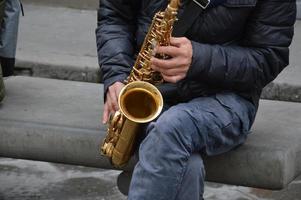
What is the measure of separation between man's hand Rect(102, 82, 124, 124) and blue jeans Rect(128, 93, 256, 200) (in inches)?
12.3

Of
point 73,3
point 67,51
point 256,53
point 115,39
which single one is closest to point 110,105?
point 115,39

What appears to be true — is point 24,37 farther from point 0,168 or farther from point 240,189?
point 240,189

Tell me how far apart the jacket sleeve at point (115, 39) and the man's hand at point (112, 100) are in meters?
0.04

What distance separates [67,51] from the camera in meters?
6.67

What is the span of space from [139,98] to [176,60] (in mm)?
235

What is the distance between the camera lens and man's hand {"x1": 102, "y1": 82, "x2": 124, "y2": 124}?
3.58 metres

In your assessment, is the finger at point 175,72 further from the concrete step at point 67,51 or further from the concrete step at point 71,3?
the concrete step at point 71,3

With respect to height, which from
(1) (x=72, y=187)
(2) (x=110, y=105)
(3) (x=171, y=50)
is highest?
(3) (x=171, y=50)

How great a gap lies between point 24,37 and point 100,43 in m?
3.41

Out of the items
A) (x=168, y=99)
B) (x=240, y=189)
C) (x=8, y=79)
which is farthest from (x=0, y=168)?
(x=168, y=99)

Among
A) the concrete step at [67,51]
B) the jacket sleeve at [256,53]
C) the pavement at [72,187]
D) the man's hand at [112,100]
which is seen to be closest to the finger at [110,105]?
the man's hand at [112,100]

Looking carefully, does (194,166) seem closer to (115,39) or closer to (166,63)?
(166,63)

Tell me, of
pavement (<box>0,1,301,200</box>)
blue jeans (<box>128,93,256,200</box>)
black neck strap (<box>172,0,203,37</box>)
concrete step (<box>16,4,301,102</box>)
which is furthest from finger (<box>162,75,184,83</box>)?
concrete step (<box>16,4,301,102</box>)

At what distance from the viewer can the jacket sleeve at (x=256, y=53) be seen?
11.1 feet
